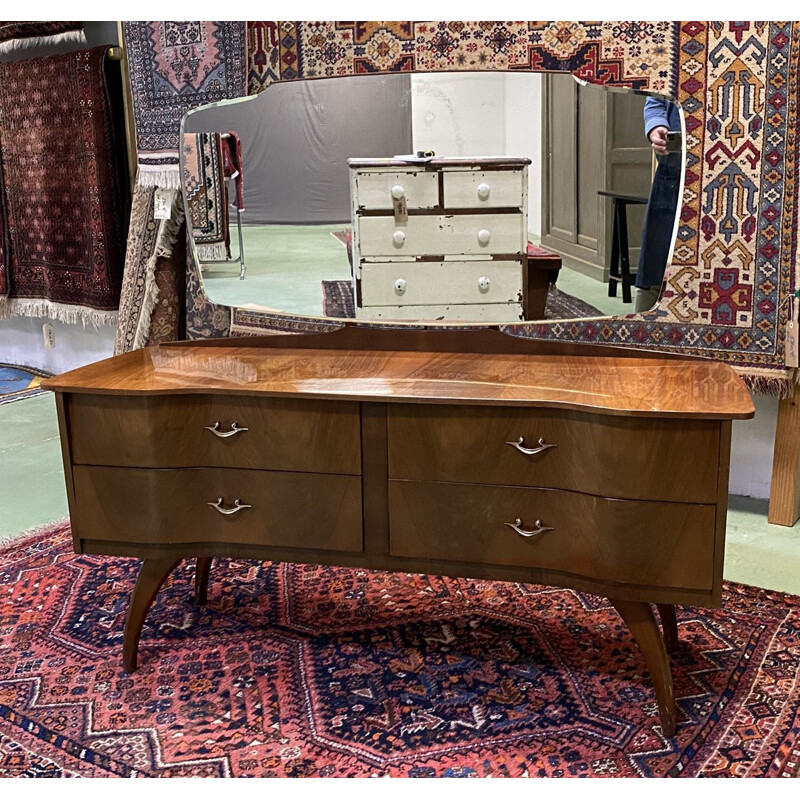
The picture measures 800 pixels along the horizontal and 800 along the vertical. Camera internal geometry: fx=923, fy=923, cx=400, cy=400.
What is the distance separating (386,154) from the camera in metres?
2.32

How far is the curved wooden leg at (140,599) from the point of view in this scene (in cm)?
221

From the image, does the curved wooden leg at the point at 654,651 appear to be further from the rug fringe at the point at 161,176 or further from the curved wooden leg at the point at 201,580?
the rug fringe at the point at 161,176

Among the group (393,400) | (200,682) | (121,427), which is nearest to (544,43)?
(393,400)

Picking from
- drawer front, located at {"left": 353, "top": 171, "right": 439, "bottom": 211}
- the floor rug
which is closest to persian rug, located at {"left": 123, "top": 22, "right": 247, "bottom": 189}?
drawer front, located at {"left": 353, "top": 171, "right": 439, "bottom": 211}

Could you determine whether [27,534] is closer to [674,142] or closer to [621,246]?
[621,246]

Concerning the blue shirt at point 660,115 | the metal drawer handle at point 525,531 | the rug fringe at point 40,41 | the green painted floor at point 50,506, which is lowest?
the green painted floor at point 50,506

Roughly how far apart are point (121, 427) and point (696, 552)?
1255mm

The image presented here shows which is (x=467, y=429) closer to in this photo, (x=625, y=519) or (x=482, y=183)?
(x=625, y=519)

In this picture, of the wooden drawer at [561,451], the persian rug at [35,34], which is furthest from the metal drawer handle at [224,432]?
the persian rug at [35,34]

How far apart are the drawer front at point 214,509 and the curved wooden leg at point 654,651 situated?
0.60 meters

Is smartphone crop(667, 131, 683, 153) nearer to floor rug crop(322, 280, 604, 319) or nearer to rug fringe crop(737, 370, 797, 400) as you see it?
floor rug crop(322, 280, 604, 319)

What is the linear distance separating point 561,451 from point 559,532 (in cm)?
18

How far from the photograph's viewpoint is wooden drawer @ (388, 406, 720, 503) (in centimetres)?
179

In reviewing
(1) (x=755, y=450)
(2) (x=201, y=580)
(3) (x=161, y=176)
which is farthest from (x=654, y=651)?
(3) (x=161, y=176)
